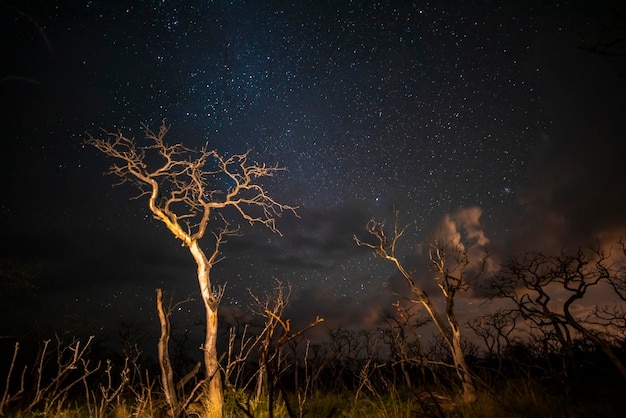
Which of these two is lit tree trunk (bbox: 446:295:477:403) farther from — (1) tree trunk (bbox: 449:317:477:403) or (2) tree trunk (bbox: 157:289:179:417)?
(2) tree trunk (bbox: 157:289:179:417)

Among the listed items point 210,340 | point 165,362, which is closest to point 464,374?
point 210,340

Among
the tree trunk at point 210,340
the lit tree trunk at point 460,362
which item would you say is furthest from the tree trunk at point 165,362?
the lit tree trunk at point 460,362

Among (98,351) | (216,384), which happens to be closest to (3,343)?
(98,351)

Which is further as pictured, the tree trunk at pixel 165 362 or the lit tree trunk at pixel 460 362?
the lit tree trunk at pixel 460 362

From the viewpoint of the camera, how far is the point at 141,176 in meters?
11.0

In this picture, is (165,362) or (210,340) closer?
(165,362)

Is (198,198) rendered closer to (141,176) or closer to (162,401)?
Result: (141,176)

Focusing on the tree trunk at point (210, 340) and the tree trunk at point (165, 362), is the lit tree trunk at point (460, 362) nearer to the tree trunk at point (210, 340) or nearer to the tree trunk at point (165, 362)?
the tree trunk at point (210, 340)

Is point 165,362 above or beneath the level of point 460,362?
above

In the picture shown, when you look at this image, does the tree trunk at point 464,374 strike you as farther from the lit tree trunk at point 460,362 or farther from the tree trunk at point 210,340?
the tree trunk at point 210,340

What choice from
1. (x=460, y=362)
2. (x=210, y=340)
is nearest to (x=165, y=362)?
(x=210, y=340)

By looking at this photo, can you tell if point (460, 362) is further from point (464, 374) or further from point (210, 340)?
point (210, 340)

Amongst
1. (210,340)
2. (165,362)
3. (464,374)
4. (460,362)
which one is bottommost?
(464,374)

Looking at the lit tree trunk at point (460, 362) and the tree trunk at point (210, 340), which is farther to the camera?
the lit tree trunk at point (460, 362)
